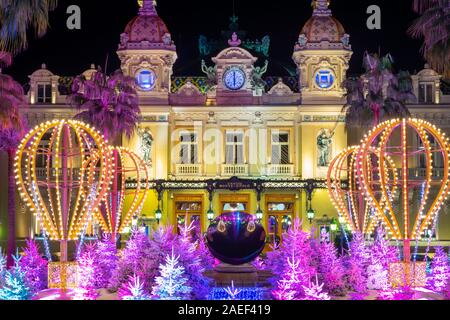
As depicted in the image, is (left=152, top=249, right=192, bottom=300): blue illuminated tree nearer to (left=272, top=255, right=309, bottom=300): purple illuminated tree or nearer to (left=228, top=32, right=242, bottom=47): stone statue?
(left=272, top=255, right=309, bottom=300): purple illuminated tree

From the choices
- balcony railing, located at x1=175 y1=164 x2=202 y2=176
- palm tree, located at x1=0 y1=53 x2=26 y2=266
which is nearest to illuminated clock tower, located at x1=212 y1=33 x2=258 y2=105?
balcony railing, located at x1=175 y1=164 x2=202 y2=176

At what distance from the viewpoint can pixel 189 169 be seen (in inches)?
1948

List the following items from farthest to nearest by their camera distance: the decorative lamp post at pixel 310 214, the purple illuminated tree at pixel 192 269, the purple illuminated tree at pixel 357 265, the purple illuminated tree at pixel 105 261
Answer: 1. the decorative lamp post at pixel 310 214
2. the purple illuminated tree at pixel 105 261
3. the purple illuminated tree at pixel 357 265
4. the purple illuminated tree at pixel 192 269

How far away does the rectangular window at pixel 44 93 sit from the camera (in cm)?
5041

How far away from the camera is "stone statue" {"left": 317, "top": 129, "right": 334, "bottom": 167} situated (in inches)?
1901

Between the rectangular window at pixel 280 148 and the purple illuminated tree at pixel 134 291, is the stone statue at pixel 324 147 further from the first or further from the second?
the purple illuminated tree at pixel 134 291

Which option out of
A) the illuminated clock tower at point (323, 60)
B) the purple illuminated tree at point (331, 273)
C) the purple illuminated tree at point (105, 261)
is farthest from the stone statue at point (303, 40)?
the purple illuminated tree at point (331, 273)

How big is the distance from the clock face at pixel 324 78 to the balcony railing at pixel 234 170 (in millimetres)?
6830

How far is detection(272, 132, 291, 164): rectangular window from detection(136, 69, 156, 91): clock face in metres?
8.21

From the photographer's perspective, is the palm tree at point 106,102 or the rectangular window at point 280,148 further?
the rectangular window at point 280,148

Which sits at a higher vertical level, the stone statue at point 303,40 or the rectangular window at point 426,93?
the stone statue at point 303,40

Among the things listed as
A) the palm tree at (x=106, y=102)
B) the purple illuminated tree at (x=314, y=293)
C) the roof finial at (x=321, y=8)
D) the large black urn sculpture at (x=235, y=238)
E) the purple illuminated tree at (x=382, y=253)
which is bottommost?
the purple illuminated tree at (x=314, y=293)

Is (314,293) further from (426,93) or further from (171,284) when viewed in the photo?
(426,93)
